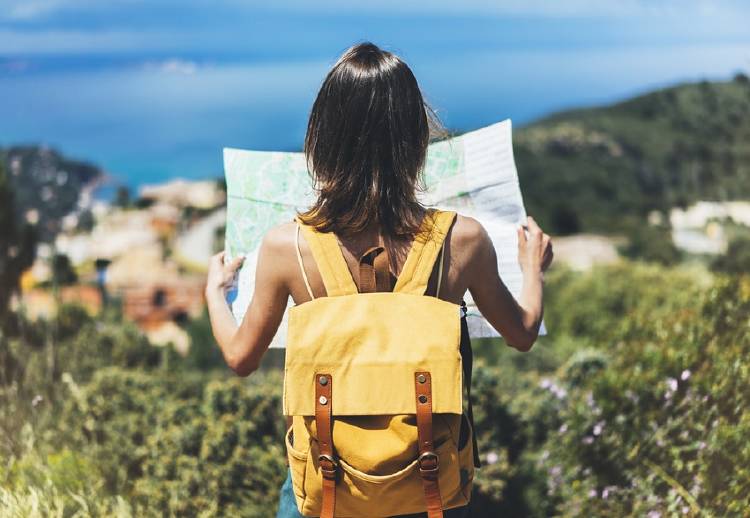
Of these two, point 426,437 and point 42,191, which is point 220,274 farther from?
point 42,191

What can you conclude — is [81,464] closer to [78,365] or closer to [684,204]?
[78,365]

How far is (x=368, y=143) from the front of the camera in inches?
61.2

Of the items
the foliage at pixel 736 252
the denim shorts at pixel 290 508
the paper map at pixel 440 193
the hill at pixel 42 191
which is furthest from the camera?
the hill at pixel 42 191

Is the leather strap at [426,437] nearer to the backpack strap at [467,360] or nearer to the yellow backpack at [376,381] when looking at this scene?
the yellow backpack at [376,381]

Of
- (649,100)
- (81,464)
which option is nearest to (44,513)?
(81,464)

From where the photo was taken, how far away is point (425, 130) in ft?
5.24

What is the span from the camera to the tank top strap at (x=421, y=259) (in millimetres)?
1523

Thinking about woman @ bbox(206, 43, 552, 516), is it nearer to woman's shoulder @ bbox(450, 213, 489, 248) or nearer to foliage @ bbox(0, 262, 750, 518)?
woman's shoulder @ bbox(450, 213, 489, 248)

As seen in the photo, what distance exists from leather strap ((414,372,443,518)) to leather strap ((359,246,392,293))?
185 millimetres

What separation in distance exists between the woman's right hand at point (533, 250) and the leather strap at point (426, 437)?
53cm

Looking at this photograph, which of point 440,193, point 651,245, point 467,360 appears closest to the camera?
point 467,360

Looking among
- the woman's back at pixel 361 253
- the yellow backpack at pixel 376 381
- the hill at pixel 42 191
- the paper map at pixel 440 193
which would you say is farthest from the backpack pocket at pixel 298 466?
the hill at pixel 42 191

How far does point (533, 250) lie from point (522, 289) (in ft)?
0.34

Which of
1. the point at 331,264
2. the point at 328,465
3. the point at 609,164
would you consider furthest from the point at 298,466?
the point at 609,164
